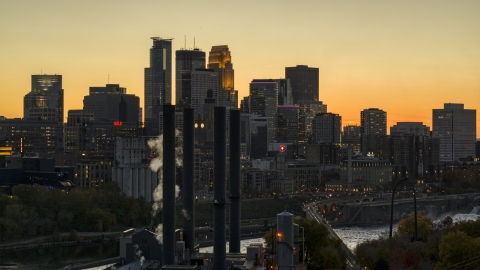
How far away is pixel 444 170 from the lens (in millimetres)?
164750

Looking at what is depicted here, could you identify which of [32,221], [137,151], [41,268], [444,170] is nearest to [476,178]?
[444,170]

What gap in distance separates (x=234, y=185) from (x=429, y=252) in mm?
9630

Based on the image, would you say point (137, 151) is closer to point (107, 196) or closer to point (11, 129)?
point (107, 196)

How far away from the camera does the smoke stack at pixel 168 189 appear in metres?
40.9

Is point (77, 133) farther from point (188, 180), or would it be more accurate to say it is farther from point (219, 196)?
point (219, 196)

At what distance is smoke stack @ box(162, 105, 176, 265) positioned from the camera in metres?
40.9

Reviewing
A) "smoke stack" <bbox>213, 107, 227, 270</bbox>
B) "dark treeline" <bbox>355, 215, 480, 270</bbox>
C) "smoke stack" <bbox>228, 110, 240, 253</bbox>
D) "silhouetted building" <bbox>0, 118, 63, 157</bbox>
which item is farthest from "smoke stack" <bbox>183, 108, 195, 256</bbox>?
"silhouetted building" <bbox>0, 118, 63, 157</bbox>

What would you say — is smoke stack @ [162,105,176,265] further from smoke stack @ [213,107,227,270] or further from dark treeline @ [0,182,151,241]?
dark treeline @ [0,182,151,241]

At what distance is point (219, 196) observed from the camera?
140ft

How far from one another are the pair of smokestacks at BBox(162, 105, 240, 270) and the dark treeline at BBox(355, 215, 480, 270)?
21.0ft

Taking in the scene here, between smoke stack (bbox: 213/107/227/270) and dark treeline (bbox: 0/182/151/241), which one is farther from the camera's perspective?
dark treeline (bbox: 0/182/151/241)

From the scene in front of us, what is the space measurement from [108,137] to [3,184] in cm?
5824

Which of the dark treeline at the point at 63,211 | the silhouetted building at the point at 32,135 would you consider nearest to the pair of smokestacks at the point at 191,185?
the dark treeline at the point at 63,211

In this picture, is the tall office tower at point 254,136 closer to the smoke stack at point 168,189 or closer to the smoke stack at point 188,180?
the smoke stack at point 188,180
